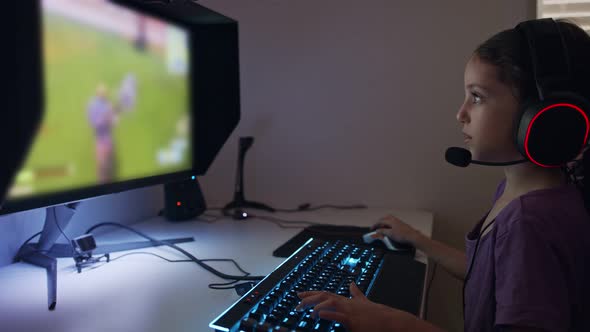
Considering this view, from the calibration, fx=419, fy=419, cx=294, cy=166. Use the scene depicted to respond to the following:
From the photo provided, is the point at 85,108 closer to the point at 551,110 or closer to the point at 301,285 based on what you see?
the point at 301,285

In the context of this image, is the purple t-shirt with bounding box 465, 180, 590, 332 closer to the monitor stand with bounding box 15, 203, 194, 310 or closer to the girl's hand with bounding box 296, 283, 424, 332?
the girl's hand with bounding box 296, 283, 424, 332

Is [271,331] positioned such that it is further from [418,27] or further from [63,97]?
[418,27]

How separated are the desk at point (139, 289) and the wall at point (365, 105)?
1.00ft

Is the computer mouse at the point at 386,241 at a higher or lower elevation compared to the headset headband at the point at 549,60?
lower

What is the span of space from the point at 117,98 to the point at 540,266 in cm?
75

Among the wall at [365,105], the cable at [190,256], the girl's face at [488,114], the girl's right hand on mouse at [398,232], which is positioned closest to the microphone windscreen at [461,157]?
the girl's face at [488,114]

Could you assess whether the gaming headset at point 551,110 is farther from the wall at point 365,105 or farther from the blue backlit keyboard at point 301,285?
the wall at point 365,105

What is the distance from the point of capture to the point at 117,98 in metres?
0.79

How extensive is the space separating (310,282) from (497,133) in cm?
40

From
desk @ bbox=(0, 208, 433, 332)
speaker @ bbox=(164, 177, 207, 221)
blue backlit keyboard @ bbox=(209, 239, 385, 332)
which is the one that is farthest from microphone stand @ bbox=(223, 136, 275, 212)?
blue backlit keyboard @ bbox=(209, 239, 385, 332)

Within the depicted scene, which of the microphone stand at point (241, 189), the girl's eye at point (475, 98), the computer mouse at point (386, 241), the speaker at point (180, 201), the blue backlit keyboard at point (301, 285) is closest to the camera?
the blue backlit keyboard at point (301, 285)

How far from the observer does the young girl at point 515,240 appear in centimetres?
54

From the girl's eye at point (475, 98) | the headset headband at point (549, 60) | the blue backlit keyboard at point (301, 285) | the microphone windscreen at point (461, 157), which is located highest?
the headset headband at point (549, 60)

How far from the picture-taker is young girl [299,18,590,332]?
543 millimetres
